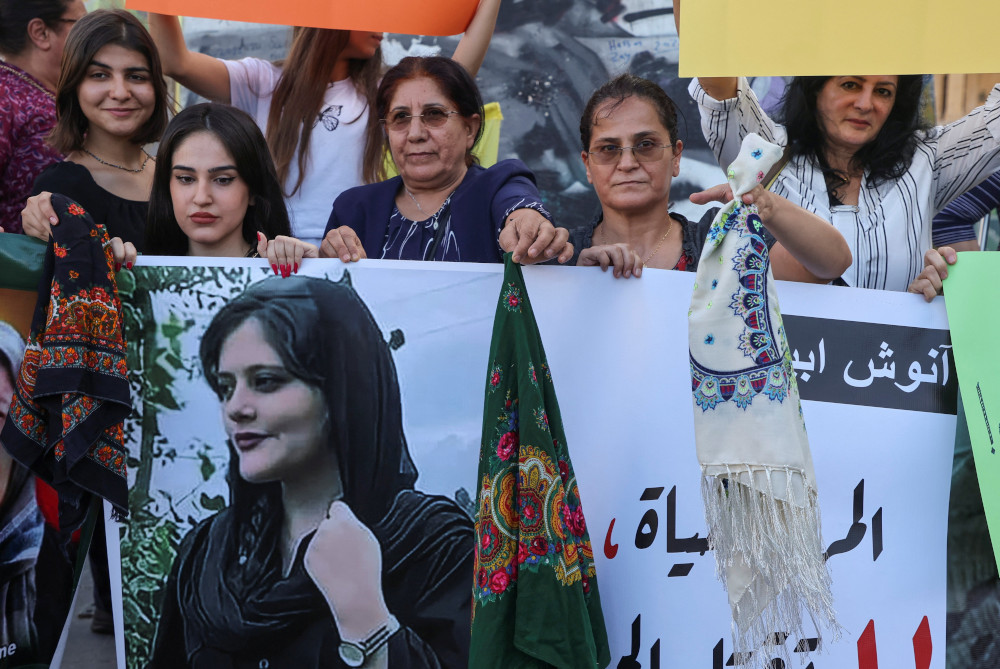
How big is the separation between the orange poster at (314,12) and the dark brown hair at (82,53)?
27 centimetres

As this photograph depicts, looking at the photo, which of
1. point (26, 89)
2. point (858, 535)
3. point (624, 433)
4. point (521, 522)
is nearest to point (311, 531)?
point (521, 522)

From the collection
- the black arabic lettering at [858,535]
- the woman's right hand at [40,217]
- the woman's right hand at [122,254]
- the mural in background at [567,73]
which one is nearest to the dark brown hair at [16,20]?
the woman's right hand at [40,217]

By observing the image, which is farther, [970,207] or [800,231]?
[970,207]

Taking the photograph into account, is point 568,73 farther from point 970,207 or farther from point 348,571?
point 348,571

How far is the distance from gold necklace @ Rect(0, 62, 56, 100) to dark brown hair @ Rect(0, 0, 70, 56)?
93mm

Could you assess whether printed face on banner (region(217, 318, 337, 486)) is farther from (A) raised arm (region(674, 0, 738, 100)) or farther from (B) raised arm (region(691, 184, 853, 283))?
(A) raised arm (region(674, 0, 738, 100))

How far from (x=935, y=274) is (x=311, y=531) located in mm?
1609

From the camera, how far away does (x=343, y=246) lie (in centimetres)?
270

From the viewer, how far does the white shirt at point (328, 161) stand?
3.46 metres

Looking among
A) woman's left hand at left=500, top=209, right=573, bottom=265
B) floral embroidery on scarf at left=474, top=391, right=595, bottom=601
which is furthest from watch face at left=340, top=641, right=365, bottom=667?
woman's left hand at left=500, top=209, right=573, bottom=265

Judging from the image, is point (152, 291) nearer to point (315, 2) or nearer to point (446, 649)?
point (315, 2)

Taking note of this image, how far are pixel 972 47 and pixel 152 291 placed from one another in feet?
6.23

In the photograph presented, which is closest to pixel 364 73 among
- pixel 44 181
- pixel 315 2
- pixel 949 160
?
pixel 315 2

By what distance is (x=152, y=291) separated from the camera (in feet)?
8.80
